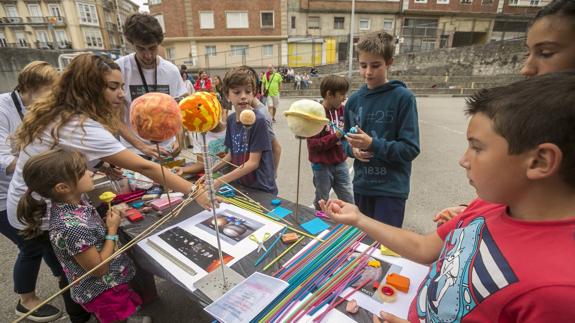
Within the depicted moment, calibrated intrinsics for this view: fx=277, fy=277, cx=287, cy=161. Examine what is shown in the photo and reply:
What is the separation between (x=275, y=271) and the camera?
1.17 metres

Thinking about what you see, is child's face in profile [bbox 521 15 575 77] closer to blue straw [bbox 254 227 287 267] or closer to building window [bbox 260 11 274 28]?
blue straw [bbox 254 227 287 267]

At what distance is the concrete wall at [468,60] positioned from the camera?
665 inches

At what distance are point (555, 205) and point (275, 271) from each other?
928 millimetres

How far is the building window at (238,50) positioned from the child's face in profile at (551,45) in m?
23.4

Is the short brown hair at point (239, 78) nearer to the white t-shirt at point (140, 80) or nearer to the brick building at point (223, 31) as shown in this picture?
the white t-shirt at point (140, 80)

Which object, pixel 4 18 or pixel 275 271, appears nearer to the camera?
pixel 275 271

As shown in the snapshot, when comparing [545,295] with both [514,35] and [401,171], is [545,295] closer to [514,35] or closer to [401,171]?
[401,171]

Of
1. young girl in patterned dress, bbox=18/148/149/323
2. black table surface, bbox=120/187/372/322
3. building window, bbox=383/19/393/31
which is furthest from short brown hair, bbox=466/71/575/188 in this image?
building window, bbox=383/19/393/31

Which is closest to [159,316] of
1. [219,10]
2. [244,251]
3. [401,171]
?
[244,251]

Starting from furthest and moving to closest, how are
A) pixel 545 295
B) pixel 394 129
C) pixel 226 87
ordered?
pixel 226 87 → pixel 394 129 → pixel 545 295

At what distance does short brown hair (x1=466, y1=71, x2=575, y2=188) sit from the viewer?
22.0 inches

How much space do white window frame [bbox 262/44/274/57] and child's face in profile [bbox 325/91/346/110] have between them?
857 inches

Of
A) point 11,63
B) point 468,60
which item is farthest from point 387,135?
point 468,60

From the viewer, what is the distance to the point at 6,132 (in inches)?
77.1
